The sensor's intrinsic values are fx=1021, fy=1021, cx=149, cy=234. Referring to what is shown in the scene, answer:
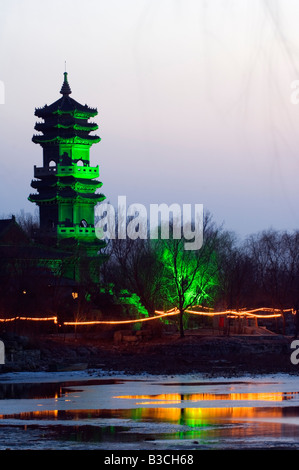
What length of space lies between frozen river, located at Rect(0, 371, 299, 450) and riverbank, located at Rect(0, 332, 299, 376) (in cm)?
611

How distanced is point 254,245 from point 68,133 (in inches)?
1243

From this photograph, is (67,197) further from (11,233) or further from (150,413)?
(150,413)

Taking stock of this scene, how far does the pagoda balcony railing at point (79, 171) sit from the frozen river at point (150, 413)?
6529 centimetres

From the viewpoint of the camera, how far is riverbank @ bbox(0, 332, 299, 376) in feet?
164

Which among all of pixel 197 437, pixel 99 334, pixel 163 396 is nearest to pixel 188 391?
pixel 163 396

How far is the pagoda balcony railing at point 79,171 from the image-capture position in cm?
10806

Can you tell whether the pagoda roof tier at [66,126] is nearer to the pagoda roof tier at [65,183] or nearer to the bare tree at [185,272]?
the pagoda roof tier at [65,183]

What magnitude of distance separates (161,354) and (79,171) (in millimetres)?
50703

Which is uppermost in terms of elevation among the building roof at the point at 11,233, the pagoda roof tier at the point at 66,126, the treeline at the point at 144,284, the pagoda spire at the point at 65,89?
the pagoda spire at the point at 65,89

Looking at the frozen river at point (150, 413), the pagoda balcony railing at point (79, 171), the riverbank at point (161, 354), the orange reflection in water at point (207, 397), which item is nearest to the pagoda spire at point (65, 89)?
the pagoda balcony railing at point (79, 171)

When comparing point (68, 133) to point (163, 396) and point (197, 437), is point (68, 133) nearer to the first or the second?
point (163, 396)

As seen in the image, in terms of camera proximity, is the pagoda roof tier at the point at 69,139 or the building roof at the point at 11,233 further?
the pagoda roof tier at the point at 69,139

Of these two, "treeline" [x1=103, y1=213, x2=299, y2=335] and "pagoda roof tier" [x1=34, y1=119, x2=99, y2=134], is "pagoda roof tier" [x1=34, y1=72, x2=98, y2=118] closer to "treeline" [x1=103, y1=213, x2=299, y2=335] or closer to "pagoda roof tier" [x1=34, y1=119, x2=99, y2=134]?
"pagoda roof tier" [x1=34, y1=119, x2=99, y2=134]
